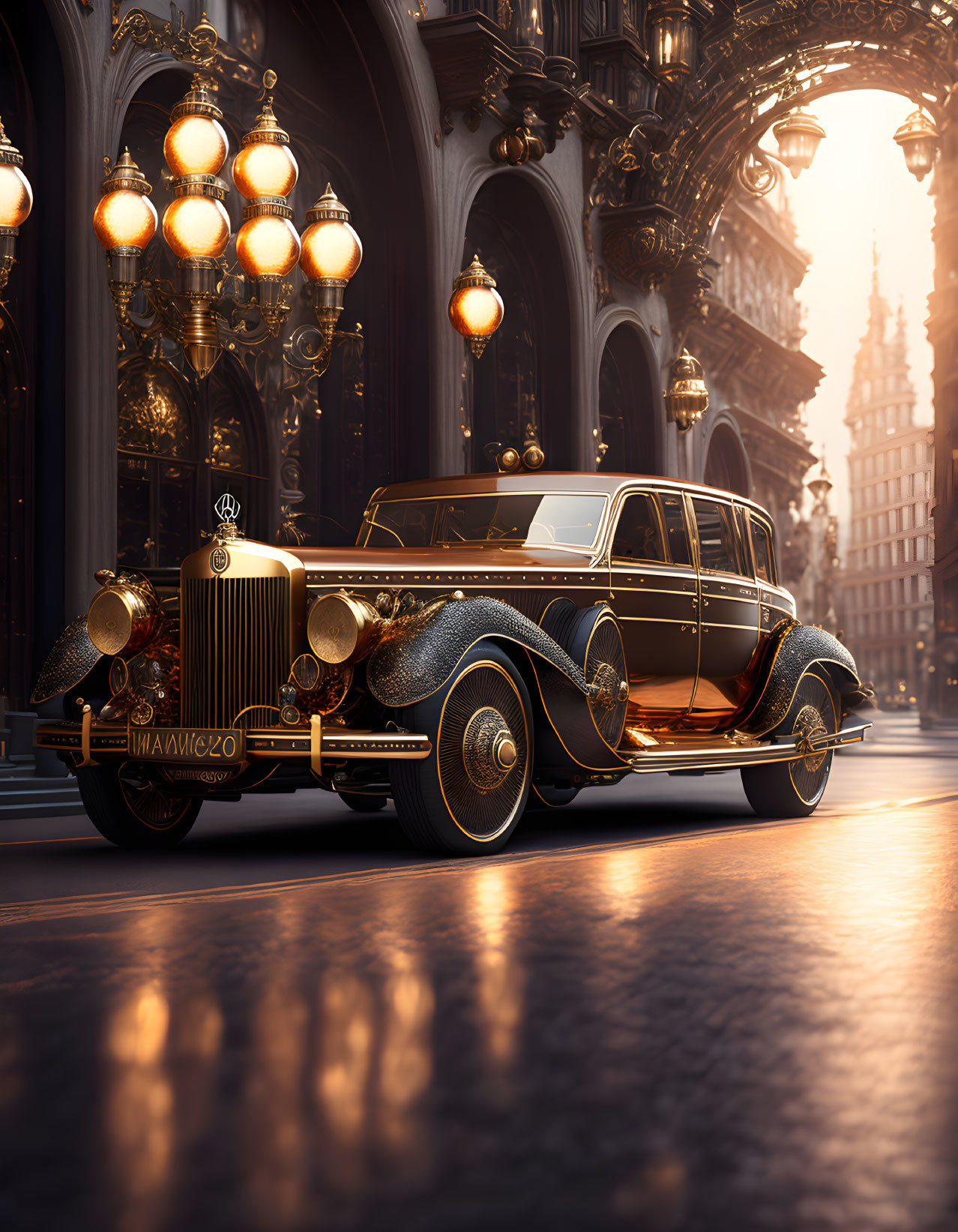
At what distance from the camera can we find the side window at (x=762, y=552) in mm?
8922

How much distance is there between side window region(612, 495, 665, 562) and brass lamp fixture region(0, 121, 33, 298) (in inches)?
176

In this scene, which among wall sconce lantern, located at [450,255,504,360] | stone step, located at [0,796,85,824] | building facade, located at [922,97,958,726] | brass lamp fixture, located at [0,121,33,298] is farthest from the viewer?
building facade, located at [922,97,958,726]

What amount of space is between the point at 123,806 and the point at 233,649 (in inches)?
47.5

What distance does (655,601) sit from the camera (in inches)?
297

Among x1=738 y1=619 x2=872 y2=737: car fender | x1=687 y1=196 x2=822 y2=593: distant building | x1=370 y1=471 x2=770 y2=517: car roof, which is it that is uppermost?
x1=687 y1=196 x2=822 y2=593: distant building

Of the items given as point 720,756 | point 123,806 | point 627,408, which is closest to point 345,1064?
point 123,806

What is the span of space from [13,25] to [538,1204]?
1104 cm

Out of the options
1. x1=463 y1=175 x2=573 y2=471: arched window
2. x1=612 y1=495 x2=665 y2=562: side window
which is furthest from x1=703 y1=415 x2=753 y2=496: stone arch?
x1=612 y1=495 x2=665 y2=562: side window

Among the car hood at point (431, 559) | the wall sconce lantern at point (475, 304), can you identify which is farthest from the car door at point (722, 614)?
the wall sconce lantern at point (475, 304)

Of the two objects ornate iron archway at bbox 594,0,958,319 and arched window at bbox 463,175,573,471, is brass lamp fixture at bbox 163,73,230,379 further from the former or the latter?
ornate iron archway at bbox 594,0,958,319

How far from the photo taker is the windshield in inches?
291

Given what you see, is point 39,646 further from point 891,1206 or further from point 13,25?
point 891,1206

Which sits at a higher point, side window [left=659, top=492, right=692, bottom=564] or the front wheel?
side window [left=659, top=492, right=692, bottom=564]

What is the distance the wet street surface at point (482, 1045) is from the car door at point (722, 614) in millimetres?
2307
